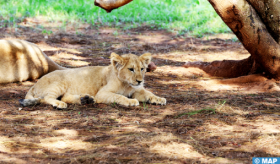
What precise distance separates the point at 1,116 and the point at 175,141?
2.34 metres

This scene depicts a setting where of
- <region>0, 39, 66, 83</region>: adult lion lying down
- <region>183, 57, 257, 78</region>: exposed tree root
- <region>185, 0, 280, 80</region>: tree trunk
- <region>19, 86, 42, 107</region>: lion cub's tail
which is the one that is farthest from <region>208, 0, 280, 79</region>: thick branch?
<region>0, 39, 66, 83</region>: adult lion lying down

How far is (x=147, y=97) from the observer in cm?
504

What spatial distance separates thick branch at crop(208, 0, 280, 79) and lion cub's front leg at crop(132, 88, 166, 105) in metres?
1.69

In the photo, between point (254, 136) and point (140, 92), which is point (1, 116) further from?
point (254, 136)

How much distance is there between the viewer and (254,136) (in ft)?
11.5

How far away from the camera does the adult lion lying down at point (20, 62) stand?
21.1 ft

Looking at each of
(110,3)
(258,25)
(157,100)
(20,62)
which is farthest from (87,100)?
(258,25)

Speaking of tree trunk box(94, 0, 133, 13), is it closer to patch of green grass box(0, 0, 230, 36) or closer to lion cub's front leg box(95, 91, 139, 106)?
lion cub's front leg box(95, 91, 139, 106)

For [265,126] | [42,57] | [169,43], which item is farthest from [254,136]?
[169,43]

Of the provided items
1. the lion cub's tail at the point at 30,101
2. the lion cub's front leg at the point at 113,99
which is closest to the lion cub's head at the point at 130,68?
Answer: the lion cub's front leg at the point at 113,99

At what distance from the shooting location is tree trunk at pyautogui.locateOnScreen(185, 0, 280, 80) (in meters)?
5.24

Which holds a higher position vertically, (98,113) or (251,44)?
(251,44)

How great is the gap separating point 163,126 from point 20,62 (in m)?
3.88

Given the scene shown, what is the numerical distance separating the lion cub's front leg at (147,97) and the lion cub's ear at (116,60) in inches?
20.8
